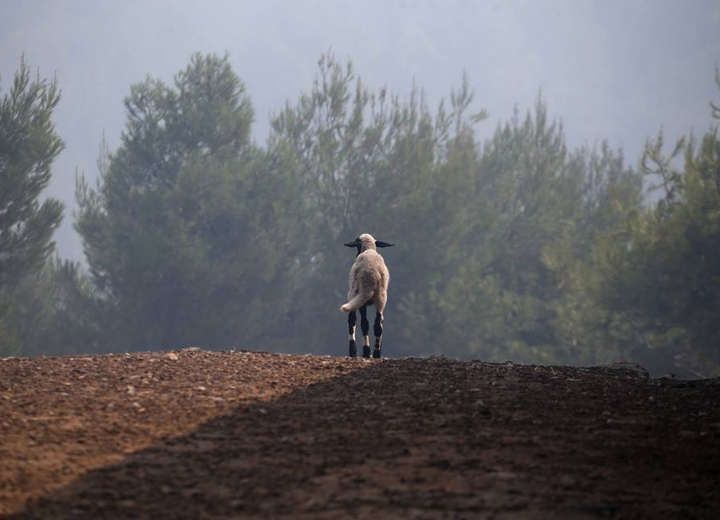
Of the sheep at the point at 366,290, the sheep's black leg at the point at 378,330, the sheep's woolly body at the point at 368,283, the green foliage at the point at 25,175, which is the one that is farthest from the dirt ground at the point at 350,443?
the green foliage at the point at 25,175

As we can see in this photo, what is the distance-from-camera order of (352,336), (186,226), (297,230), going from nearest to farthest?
(352,336)
(186,226)
(297,230)

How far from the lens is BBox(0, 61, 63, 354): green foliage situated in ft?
136

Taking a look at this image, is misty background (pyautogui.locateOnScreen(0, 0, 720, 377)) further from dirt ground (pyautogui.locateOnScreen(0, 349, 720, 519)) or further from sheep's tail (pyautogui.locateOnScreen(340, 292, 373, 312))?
dirt ground (pyautogui.locateOnScreen(0, 349, 720, 519))

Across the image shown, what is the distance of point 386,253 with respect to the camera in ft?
155

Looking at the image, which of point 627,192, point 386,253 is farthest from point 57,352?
point 627,192

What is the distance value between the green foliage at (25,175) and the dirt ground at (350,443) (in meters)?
32.1

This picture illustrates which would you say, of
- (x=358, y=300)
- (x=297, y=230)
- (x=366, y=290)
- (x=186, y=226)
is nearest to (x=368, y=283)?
(x=366, y=290)

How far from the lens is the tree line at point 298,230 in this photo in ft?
139

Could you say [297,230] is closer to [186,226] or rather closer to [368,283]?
[186,226]

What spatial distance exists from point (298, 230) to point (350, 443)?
41.4 meters

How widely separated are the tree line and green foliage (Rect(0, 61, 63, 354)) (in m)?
0.08

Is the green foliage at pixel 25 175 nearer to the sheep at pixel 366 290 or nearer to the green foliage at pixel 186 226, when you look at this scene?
the green foliage at pixel 186 226

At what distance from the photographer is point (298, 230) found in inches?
1925

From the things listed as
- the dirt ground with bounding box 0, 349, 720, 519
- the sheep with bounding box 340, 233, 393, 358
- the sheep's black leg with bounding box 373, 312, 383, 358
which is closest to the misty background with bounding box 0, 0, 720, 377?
the sheep's black leg with bounding box 373, 312, 383, 358
